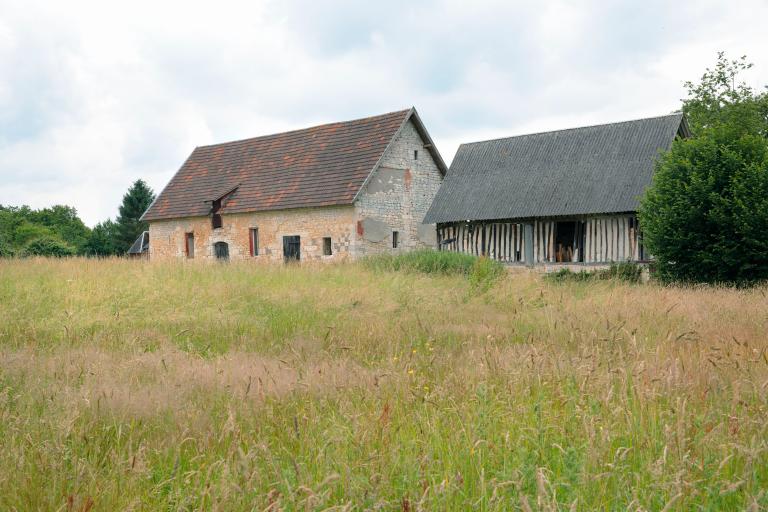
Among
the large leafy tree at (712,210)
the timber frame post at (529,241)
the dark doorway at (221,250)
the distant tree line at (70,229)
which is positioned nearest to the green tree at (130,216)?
the distant tree line at (70,229)

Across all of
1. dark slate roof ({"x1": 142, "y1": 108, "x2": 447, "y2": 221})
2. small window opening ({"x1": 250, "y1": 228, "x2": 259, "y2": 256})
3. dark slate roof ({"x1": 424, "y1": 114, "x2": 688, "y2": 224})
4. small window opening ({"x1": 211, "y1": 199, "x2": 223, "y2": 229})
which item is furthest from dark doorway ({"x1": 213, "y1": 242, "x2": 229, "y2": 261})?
dark slate roof ({"x1": 424, "y1": 114, "x2": 688, "y2": 224})

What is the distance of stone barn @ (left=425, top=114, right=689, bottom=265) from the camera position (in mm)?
22062

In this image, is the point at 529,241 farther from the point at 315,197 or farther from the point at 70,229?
the point at 70,229

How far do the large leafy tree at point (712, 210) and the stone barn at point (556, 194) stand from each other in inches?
155

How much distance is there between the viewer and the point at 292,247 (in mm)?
27328

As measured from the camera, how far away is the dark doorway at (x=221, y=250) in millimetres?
29564

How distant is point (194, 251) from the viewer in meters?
30.8

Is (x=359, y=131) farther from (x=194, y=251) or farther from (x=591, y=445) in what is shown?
(x=591, y=445)

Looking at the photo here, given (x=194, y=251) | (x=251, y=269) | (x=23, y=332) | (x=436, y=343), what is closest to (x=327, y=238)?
(x=194, y=251)

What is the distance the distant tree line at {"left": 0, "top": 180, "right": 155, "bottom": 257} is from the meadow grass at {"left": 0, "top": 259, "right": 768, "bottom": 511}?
35.6 m

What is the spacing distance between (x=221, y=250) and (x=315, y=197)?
6.02 m

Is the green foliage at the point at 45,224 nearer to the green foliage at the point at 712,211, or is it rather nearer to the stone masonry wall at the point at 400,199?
the stone masonry wall at the point at 400,199

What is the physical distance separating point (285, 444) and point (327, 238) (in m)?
22.6

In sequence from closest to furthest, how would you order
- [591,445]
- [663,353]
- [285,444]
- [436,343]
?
1. [591,445]
2. [285,444]
3. [663,353]
4. [436,343]
